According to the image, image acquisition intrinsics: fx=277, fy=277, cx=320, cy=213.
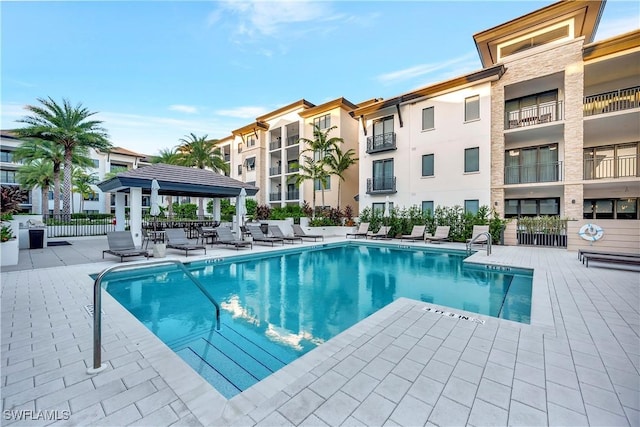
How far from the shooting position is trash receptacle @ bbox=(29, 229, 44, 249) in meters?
12.5

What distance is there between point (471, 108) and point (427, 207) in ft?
21.6

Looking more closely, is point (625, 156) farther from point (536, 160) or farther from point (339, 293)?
point (339, 293)

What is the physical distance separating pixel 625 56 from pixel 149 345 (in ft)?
70.0

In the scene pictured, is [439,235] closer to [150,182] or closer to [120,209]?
[150,182]

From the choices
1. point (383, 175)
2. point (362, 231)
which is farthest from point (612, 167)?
point (362, 231)

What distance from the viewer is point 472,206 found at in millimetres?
16734

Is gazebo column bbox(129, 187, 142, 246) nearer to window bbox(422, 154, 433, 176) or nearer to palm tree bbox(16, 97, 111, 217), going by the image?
palm tree bbox(16, 97, 111, 217)

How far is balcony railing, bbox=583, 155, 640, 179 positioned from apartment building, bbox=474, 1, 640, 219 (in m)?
0.04

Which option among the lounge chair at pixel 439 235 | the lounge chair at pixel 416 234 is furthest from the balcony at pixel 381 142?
the lounge chair at pixel 439 235

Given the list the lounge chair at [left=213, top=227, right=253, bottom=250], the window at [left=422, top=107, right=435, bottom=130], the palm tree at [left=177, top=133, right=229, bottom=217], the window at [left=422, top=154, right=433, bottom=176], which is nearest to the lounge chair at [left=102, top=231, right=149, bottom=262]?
the lounge chair at [left=213, top=227, right=253, bottom=250]

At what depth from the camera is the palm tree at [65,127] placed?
18359mm

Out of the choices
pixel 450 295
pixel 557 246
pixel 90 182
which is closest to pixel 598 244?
pixel 557 246

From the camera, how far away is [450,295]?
22.6 ft

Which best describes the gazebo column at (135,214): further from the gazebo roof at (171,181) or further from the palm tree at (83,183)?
the palm tree at (83,183)
